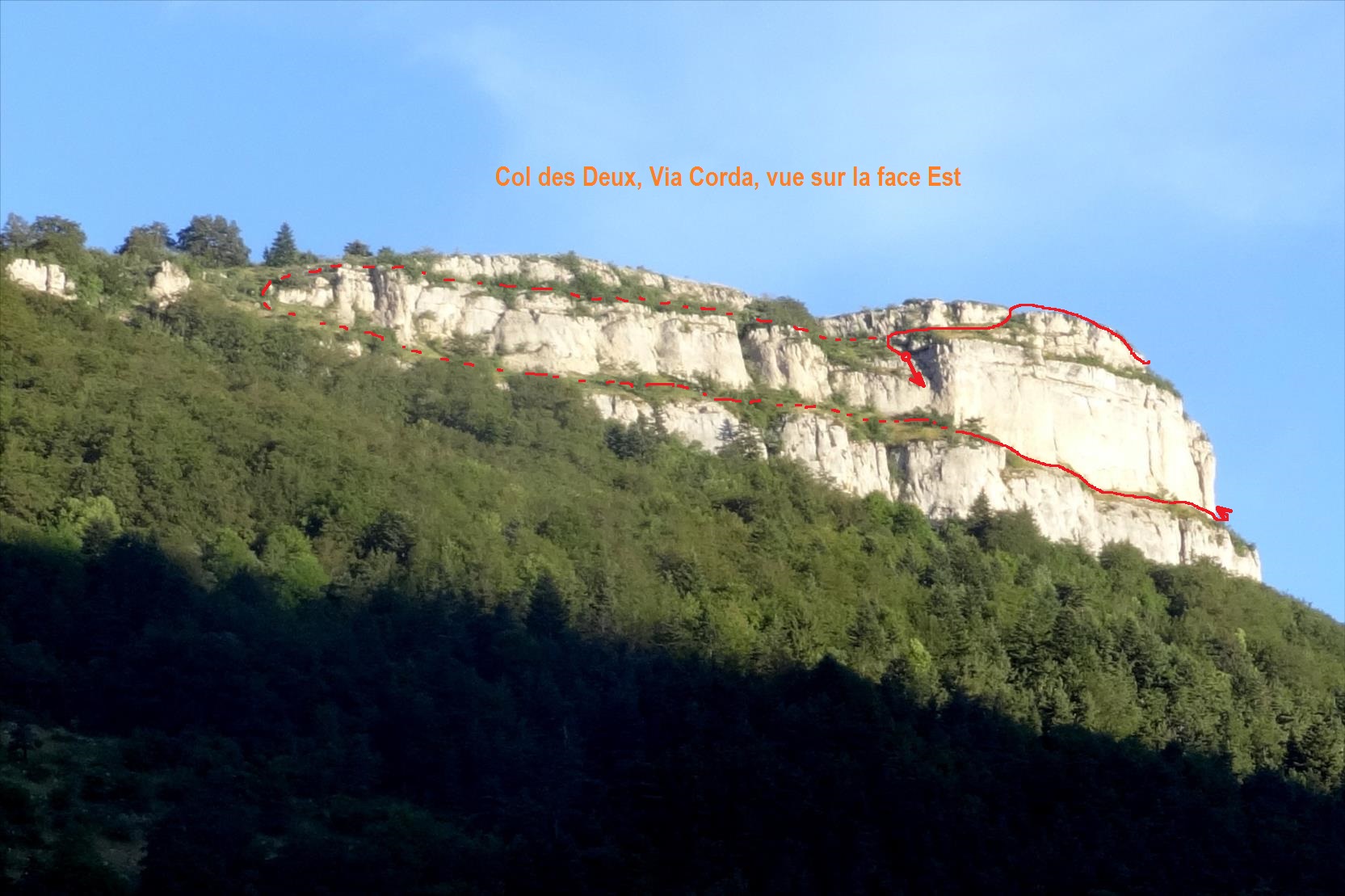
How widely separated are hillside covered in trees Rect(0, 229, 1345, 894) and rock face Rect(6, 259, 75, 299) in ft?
2.15

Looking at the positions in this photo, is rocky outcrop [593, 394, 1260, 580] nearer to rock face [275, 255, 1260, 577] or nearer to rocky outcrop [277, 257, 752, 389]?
rock face [275, 255, 1260, 577]

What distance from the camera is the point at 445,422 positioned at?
67875 mm

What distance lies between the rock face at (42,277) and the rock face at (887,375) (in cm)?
1059

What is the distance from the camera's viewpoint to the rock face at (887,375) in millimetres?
72438

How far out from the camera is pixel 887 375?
251ft

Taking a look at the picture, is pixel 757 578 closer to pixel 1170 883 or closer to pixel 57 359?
pixel 1170 883

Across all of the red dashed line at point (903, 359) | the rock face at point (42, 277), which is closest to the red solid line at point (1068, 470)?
the red dashed line at point (903, 359)

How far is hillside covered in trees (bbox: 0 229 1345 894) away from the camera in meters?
40.5

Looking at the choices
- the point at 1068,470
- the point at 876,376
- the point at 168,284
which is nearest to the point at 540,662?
the point at 168,284

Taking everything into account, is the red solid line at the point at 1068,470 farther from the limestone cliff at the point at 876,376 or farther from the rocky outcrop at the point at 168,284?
the rocky outcrop at the point at 168,284

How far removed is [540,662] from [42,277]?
80.5 ft

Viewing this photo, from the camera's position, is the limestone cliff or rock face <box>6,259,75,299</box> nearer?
rock face <box>6,259,75,299</box>

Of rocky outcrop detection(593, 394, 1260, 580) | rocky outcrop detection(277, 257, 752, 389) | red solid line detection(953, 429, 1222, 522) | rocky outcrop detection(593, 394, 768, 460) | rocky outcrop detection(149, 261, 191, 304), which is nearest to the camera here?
rocky outcrop detection(149, 261, 191, 304)

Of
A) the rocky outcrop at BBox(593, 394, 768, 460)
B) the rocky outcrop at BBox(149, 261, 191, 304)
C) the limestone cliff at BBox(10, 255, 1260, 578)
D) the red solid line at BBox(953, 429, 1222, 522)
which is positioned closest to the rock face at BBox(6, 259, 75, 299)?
the rocky outcrop at BBox(149, 261, 191, 304)
